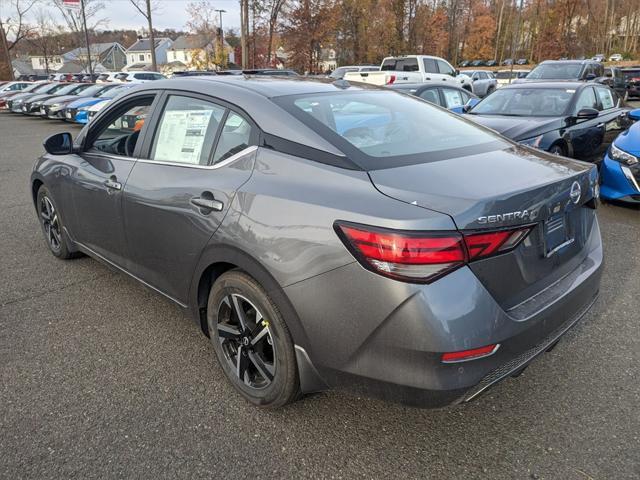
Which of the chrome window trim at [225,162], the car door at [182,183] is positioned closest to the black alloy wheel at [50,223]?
the car door at [182,183]

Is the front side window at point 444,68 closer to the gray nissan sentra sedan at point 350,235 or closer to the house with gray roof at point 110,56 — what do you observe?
the gray nissan sentra sedan at point 350,235

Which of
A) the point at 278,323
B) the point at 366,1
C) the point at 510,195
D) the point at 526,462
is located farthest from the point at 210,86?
the point at 366,1

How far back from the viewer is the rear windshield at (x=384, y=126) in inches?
92.1

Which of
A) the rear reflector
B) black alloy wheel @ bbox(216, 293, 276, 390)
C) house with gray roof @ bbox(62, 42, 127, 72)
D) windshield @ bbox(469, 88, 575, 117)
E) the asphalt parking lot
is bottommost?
the asphalt parking lot

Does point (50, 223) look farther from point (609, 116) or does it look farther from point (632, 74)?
point (632, 74)

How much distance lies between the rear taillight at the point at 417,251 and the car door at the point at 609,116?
22.5ft

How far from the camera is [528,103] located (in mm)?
7527

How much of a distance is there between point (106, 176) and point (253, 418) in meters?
1.88

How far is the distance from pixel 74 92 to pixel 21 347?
784 inches

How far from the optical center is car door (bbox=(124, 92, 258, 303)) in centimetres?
248

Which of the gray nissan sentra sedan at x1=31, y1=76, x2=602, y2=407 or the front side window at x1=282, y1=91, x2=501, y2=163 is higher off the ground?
the front side window at x1=282, y1=91, x2=501, y2=163

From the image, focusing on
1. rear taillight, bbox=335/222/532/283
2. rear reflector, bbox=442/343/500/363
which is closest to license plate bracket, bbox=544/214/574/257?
rear taillight, bbox=335/222/532/283

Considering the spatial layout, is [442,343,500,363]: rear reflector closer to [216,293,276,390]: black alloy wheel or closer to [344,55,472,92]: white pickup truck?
[216,293,276,390]: black alloy wheel

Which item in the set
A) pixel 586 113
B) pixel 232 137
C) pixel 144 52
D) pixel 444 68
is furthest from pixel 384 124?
pixel 144 52
